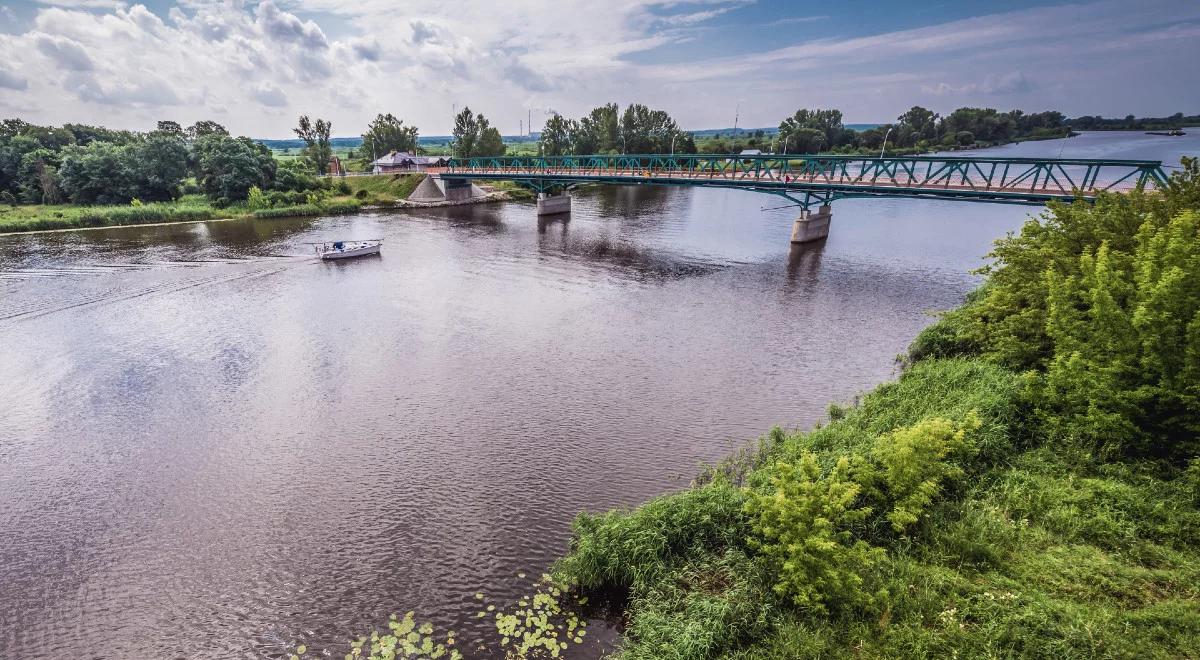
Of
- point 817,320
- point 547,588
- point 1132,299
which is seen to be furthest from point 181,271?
point 1132,299

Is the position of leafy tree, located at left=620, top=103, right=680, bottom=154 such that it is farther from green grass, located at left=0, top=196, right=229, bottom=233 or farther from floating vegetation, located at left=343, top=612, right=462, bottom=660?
floating vegetation, located at left=343, top=612, right=462, bottom=660

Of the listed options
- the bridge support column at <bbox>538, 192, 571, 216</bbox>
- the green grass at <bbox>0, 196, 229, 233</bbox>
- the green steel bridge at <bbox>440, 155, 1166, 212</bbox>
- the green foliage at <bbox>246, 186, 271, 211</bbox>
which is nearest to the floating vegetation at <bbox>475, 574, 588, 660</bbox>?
the green steel bridge at <bbox>440, 155, 1166, 212</bbox>

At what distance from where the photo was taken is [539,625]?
48.2 feet

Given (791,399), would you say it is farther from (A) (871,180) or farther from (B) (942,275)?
(A) (871,180)

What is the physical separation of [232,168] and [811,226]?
9696 centimetres

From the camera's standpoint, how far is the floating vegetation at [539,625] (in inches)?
552

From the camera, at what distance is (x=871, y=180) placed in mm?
62125

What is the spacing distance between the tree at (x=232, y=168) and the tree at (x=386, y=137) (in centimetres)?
6424

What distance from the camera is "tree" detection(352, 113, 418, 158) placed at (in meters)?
160

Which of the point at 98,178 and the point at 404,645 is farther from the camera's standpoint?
the point at 98,178

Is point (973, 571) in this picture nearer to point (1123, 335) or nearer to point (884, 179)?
point (1123, 335)

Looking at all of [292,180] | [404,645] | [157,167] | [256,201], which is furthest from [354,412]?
[157,167]

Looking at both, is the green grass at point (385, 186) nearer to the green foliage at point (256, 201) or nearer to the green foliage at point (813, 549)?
the green foliage at point (256, 201)

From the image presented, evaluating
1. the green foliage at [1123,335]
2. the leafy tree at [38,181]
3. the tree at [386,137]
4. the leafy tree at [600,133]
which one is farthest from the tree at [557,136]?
the green foliage at [1123,335]
